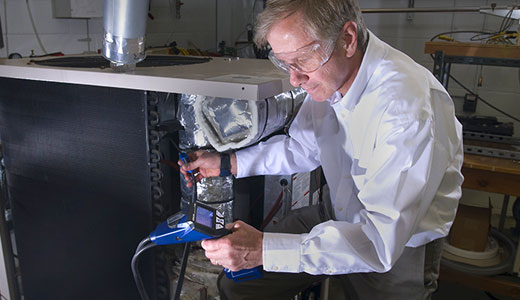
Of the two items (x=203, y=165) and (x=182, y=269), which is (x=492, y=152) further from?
(x=182, y=269)

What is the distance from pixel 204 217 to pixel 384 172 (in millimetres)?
355

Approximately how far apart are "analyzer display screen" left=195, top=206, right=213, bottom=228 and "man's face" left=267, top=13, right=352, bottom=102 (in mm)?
336

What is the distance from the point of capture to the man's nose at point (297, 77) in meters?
0.90

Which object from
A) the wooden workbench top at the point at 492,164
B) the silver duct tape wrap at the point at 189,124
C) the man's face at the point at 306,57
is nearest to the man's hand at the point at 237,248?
the silver duct tape wrap at the point at 189,124

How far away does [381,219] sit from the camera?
30.6 inches

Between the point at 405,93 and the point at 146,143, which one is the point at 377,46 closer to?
the point at 405,93

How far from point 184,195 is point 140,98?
285mm

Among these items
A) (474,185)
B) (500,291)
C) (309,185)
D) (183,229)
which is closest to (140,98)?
(183,229)

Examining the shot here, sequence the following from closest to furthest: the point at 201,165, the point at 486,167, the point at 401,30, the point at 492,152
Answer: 1. the point at 201,165
2. the point at 486,167
3. the point at 492,152
4. the point at 401,30

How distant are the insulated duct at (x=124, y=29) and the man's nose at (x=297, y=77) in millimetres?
331

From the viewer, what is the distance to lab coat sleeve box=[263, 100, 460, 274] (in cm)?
76

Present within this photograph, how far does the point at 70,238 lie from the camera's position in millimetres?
1063

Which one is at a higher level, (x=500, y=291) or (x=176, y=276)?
(x=176, y=276)

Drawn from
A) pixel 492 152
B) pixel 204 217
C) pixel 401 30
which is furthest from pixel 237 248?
pixel 401 30
